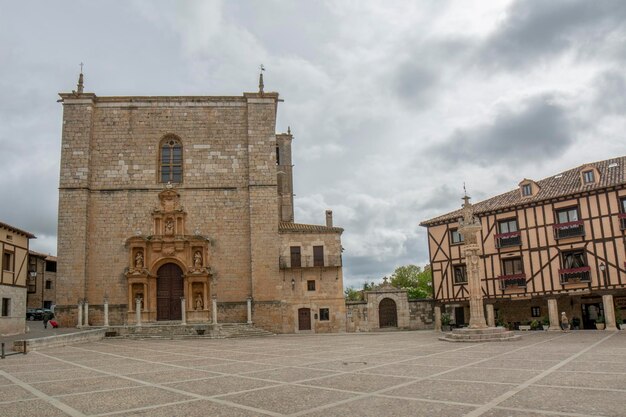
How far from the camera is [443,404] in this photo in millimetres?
6016

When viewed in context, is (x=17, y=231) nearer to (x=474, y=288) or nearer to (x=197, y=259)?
(x=197, y=259)

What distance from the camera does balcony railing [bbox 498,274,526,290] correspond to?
24500mm

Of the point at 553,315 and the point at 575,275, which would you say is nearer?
the point at 575,275

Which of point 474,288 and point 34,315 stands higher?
point 474,288

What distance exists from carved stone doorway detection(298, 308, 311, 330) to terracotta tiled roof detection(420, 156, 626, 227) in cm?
911

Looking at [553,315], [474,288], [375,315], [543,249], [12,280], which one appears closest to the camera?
[474,288]

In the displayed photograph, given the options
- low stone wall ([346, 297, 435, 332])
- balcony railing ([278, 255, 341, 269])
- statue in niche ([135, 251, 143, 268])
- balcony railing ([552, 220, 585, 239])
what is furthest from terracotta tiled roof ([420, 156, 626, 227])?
statue in niche ([135, 251, 143, 268])

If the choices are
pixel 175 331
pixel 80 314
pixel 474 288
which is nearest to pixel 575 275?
pixel 474 288

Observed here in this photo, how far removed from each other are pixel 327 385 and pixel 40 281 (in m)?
46.4

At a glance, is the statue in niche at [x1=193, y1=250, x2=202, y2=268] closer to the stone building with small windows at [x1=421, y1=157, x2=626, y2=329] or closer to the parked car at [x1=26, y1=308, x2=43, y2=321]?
the stone building with small windows at [x1=421, y1=157, x2=626, y2=329]

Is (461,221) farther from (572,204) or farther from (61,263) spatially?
(61,263)

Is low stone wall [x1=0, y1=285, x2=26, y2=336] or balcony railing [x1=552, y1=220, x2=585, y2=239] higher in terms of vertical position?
balcony railing [x1=552, y1=220, x2=585, y2=239]

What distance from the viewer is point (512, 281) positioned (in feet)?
81.9

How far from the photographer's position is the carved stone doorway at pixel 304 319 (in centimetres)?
2605
